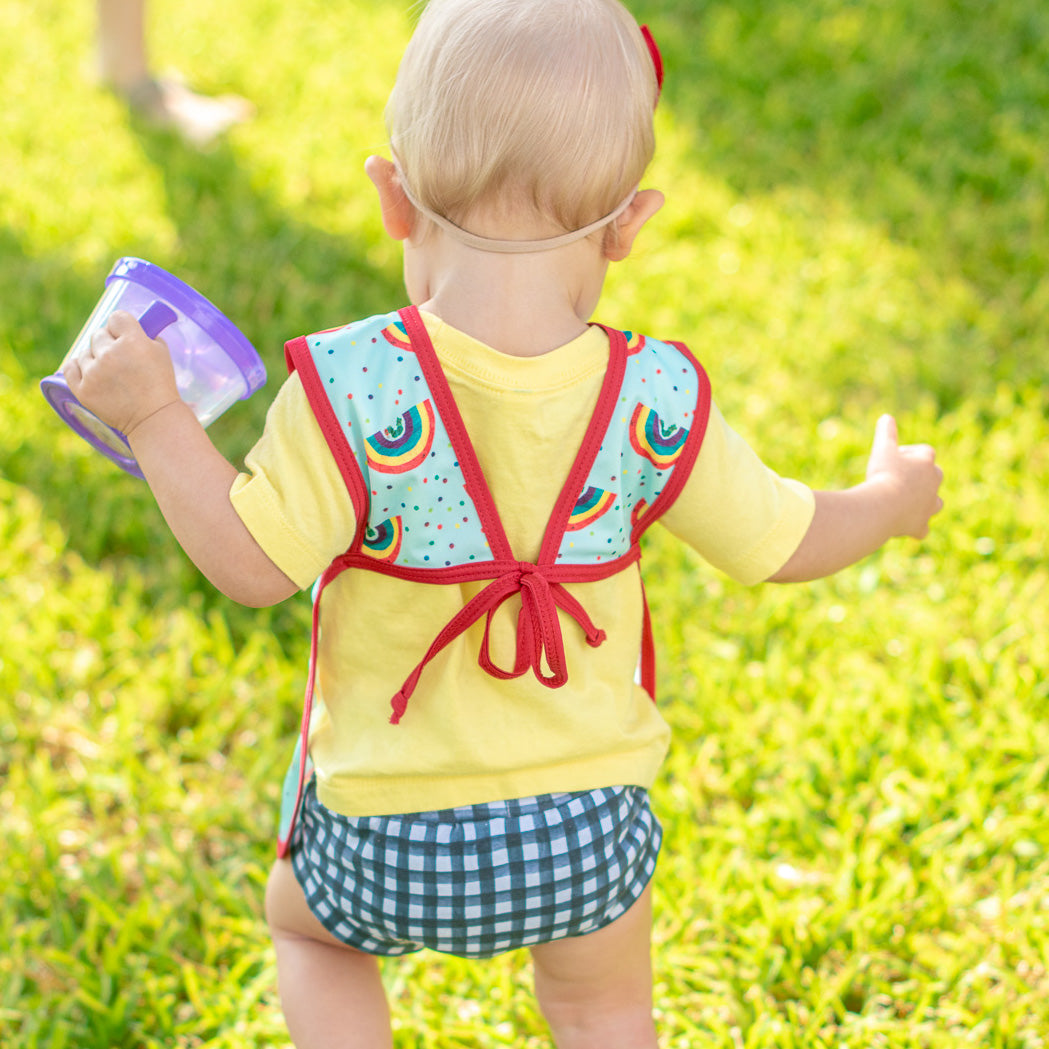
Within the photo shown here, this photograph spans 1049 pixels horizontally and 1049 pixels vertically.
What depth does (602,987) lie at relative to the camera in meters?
1.47

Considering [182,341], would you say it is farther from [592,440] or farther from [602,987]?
[602,987]

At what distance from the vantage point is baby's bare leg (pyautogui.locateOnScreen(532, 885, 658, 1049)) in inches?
57.1

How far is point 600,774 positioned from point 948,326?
2.24m

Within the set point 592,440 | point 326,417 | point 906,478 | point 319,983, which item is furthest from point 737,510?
point 319,983

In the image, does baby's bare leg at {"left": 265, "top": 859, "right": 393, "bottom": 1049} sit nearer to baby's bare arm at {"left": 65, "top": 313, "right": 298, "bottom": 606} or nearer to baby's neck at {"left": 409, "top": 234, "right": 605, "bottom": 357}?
baby's bare arm at {"left": 65, "top": 313, "right": 298, "bottom": 606}

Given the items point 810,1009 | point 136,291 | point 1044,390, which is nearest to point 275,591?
point 136,291

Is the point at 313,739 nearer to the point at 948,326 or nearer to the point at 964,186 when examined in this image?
the point at 948,326

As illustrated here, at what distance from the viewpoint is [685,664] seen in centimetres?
235

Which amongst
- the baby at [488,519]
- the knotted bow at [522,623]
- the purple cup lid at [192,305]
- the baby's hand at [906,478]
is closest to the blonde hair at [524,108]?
the baby at [488,519]

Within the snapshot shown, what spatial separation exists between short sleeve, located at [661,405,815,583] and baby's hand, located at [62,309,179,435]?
0.57 meters

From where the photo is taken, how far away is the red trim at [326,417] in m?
1.20

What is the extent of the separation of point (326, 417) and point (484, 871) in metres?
0.53

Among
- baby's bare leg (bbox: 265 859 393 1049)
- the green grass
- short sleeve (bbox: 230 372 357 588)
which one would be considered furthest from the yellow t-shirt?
the green grass

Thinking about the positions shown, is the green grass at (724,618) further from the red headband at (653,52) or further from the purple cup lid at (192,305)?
the purple cup lid at (192,305)
